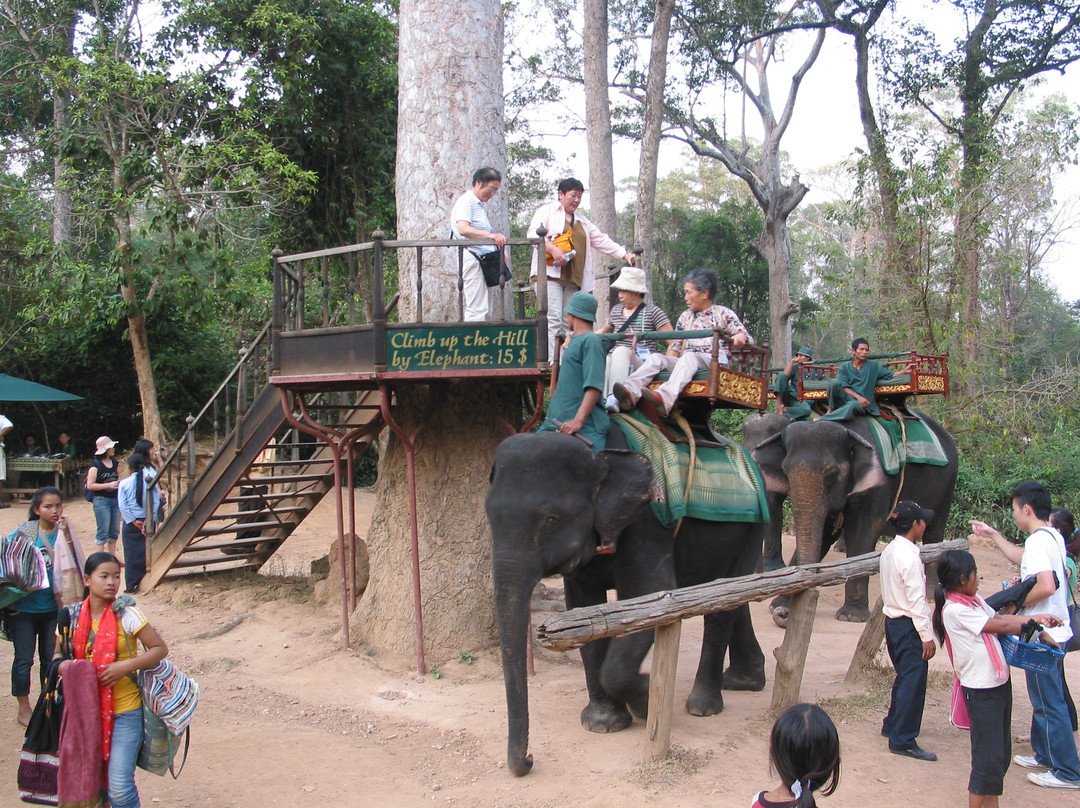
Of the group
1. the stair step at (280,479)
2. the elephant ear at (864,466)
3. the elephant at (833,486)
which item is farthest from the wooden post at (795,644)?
the stair step at (280,479)

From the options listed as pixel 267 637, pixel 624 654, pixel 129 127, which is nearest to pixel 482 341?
pixel 624 654

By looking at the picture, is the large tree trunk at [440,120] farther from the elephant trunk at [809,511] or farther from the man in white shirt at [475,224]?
the elephant trunk at [809,511]

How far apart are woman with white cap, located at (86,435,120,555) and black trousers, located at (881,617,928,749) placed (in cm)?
874

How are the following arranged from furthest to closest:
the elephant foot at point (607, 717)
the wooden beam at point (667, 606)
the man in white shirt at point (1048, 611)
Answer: the elephant foot at point (607, 717) < the man in white shirt at point (1048, 611) < the wooden beam at point (667, 606)

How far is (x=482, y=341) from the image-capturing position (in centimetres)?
752

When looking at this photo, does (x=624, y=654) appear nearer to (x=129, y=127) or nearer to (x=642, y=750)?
(x=642, y=750)

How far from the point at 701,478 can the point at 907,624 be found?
167cm

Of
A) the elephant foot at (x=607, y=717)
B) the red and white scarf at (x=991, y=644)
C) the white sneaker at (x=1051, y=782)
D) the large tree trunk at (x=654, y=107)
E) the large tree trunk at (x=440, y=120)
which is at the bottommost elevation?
the white sneaker at (x=1051, y=782)

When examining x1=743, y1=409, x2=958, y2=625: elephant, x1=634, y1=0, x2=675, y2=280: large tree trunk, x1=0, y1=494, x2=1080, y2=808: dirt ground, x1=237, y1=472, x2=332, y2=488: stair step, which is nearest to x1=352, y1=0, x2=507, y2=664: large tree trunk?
x1=0, y1=494, x2=1080, y2=808: dirt ground

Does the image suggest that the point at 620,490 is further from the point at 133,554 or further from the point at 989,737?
the point at 133,554

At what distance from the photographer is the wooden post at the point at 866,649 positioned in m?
7.49

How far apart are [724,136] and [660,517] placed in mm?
20894

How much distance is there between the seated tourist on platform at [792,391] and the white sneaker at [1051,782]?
23.9ft

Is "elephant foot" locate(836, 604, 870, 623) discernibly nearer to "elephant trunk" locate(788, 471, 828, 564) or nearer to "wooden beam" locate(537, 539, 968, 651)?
"elephant trunk" locate(788, 471, 828, 564)
